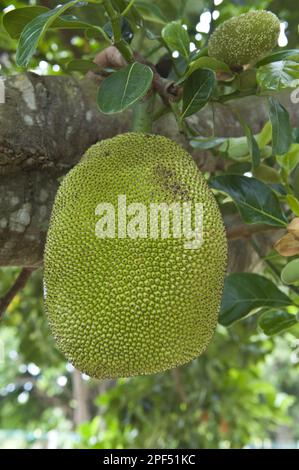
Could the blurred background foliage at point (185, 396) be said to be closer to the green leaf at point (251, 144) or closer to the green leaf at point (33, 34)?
the green leaf at point (251, 144)

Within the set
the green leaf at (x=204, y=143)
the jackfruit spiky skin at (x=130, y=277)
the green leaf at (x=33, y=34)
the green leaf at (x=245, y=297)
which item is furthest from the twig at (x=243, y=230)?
the green leaf at (x=33, y=34)

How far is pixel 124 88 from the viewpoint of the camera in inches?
29.5

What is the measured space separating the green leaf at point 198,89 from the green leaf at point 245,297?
12.8 inches

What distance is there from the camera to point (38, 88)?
3.13 ft

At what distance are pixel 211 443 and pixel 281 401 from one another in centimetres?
54

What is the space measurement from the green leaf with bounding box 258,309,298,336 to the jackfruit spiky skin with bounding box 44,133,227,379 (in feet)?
0.85

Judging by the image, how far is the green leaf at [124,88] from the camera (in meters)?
0.74

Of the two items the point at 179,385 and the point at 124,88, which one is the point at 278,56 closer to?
the point at 124,88

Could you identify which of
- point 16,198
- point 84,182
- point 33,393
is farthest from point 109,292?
point 33,393

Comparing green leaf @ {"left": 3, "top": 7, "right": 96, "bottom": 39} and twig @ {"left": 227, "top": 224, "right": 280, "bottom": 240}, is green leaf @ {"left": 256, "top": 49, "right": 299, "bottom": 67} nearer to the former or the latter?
green leaf @ {"left": 3, "top": 7, "right": 96, "bottom": 39}

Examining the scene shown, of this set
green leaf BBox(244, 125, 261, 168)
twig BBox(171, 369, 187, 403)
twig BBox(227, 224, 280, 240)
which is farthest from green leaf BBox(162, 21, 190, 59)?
twig BBox(171, 369, 187, 403)

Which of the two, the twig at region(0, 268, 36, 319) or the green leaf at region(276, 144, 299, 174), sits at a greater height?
the green leaf at region(276, 144, 299, 174)

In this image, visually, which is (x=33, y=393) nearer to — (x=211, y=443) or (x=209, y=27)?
(x=211, y=443)

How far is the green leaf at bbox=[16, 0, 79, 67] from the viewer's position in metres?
0.71
